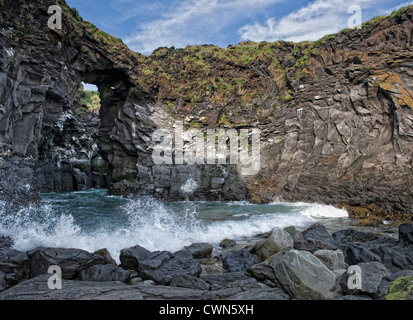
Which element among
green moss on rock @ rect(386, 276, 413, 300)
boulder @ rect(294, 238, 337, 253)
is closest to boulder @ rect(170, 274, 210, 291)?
green moss on rock @ rect(386, 276, 413, 300)

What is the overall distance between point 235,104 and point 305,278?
25508 mm

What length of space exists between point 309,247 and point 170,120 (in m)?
23.0

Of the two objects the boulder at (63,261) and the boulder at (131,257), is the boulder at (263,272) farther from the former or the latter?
the boulder at (63,261)

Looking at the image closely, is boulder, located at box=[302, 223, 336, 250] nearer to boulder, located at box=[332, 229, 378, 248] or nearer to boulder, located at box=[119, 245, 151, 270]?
boulder, located at box=[332, 229, 378, 248]

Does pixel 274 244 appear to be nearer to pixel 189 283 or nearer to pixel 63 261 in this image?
pixel 189 283

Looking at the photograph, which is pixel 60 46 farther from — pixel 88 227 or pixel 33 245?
pixel 33 245

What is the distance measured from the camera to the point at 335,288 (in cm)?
440

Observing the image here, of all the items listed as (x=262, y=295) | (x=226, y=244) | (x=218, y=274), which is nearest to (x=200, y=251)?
(x=226, y=244)

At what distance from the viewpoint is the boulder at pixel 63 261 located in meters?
5.57

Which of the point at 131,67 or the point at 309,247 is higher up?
the point at 131,67

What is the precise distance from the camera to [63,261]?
566 cm

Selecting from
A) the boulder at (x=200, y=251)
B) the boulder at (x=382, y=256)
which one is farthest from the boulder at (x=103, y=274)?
the boulder at (x=382, y=256)

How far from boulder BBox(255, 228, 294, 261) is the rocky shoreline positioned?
3 cm

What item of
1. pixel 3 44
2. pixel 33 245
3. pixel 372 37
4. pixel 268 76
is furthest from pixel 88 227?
pixel 372 37
